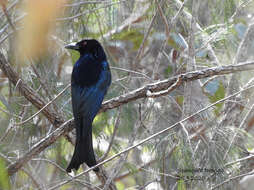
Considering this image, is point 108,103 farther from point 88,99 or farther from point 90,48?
point 90,48

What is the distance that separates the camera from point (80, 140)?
132 inches

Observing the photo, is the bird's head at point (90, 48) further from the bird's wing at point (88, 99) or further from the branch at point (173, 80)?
the branch at point (173, 80)

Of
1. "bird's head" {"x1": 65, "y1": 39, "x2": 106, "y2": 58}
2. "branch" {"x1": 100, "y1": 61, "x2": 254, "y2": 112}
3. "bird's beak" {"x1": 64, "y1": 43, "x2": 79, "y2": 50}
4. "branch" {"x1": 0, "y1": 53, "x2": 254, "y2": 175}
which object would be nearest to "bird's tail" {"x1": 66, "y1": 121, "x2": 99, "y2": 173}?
"branch" {"x1": 0, "y1": 53, "x2": 254, "y2": 175}

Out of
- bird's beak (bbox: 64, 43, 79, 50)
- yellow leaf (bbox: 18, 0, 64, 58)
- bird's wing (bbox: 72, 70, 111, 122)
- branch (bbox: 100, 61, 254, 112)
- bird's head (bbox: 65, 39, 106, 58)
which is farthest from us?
bird's head (bbox: 65, 39, 106, 58)

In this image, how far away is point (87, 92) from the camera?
3.78 m

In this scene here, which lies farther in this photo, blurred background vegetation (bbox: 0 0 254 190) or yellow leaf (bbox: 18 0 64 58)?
blurred background vegetation (bbox: 0 0 254 190)

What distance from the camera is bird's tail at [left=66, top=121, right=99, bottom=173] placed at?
3.22 m

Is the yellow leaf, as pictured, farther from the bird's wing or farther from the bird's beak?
the bird's beak

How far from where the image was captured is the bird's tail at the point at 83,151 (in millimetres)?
3221

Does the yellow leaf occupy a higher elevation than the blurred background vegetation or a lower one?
higher

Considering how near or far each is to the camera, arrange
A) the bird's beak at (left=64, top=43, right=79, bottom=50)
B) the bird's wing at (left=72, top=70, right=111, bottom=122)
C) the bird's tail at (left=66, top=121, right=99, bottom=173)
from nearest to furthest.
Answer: the bird's tail at (left=66, top=121, right=99, bottom=173) < the bird's wing at (left=72, top=70, right=111, bottom=122) < the bird's beak at (left=64, top=43, right=79, bottom=50)

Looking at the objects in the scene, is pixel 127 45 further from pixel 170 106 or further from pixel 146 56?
pixel 170 106

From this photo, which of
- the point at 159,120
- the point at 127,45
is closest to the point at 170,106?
the point at 159,120

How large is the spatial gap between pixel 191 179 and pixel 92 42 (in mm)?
1899
